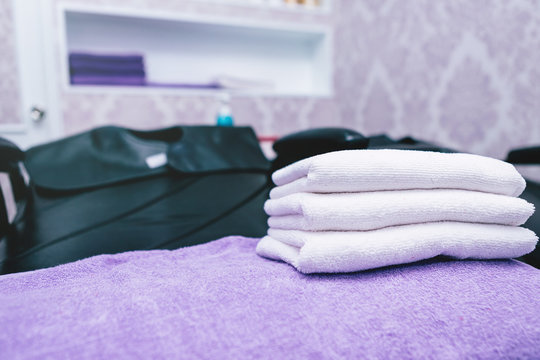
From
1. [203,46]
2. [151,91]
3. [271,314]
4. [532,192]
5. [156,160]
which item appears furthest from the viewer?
[203,46]

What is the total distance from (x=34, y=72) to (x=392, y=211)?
170cm

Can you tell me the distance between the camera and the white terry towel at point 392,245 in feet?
1.35

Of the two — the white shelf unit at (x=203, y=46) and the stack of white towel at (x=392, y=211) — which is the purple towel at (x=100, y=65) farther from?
the stack of white towel at (x=392, y=211)

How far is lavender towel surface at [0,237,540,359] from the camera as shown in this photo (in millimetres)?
295

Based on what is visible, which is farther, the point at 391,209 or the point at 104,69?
the point at 104,69

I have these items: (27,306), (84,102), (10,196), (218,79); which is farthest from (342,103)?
(27,306)

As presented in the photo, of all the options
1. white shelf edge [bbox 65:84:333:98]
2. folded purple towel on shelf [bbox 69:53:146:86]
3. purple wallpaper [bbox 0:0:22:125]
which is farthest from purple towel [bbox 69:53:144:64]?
purple wallpaper [bbox 0:0:22:125]

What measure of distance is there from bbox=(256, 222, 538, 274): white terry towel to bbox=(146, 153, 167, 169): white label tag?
0.50 m

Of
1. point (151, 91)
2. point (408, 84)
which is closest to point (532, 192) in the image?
point (408, 84)

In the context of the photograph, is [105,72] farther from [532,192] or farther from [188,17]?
[532,192]

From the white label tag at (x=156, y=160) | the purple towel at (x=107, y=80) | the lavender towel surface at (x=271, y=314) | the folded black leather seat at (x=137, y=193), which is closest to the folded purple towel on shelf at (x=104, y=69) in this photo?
the purple towel at (x=107, y=80)

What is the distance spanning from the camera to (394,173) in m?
0.44

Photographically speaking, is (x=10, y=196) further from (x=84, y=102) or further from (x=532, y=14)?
(x=532, y=14)

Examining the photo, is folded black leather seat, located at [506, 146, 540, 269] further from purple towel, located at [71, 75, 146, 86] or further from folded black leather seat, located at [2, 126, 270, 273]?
purple towel, located at [71, 75, 146, 86]
